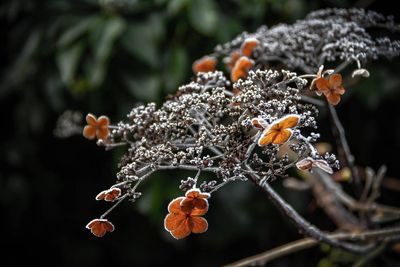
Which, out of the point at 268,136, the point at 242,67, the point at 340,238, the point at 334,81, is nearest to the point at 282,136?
the point at 268,136

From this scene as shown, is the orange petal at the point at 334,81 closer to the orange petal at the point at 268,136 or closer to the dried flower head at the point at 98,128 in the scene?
the orange petal at the point at 268,136

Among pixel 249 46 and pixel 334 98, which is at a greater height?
pixel 249 46

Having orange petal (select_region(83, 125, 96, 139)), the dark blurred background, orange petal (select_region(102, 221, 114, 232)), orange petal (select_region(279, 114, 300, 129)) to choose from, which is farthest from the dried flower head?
the dark blurred background

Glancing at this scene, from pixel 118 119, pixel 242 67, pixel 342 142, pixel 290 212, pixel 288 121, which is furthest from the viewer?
pixel 118 119

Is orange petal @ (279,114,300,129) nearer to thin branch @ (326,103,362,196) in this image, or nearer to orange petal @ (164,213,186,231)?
orange petal @ (164,213,186,231)

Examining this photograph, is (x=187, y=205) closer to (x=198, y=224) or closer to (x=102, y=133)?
Result: (x=198, y=224)

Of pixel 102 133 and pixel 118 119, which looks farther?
pixel 118 119

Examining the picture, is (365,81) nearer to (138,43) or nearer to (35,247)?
(138,43)
